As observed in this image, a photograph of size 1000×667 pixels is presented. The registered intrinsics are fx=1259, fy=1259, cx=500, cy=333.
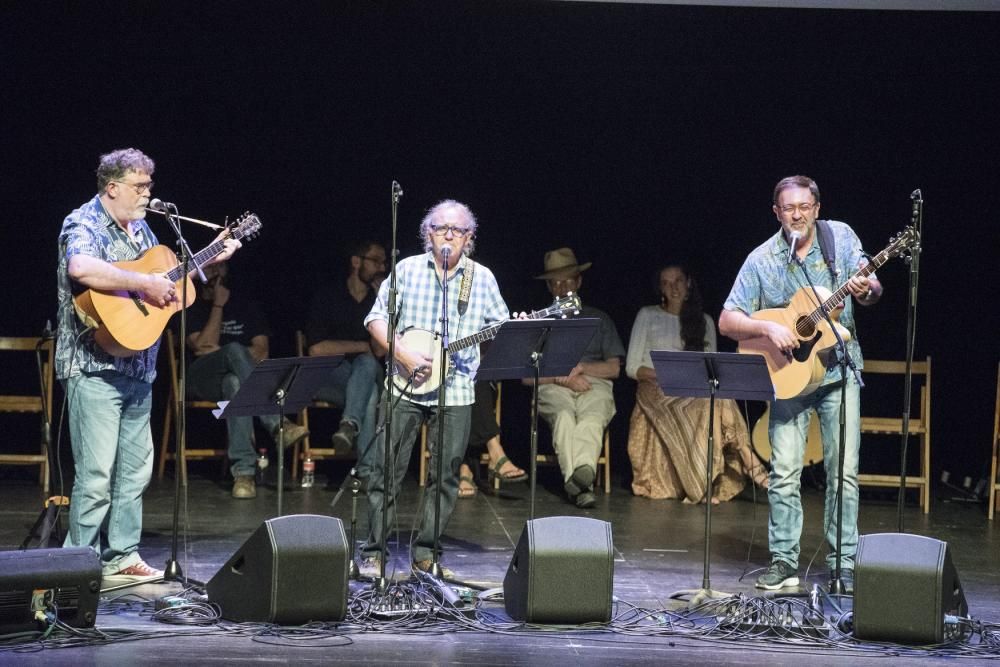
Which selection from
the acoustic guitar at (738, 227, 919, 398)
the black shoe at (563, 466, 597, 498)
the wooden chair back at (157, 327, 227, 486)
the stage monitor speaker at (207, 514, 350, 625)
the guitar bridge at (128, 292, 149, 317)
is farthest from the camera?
the wooden chair back at (157, 327, 227, 486)

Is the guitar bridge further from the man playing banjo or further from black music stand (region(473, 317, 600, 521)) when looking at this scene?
black music stand (region(473, 317, 600, 521))

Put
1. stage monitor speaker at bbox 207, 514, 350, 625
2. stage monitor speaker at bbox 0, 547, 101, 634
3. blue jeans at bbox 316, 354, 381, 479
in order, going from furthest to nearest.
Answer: blue jeans at bbox 316, 354, 381, 479
stage monitor speaker at bbox 207, 514, 350, 625
stage monitor speaker at bbox 0, 547, 101, 634

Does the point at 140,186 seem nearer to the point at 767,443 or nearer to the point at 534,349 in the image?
the point at 534,349

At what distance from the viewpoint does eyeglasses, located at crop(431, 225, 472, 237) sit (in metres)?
5.51

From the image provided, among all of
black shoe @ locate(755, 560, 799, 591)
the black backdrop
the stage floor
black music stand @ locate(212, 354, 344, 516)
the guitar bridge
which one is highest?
the black backdrop

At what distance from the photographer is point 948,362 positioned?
29.0 feet

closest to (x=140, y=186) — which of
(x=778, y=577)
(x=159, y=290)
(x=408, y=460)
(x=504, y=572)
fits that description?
(x=159, y=290)

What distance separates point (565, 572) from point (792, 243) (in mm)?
1854

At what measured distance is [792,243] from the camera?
17.9ft

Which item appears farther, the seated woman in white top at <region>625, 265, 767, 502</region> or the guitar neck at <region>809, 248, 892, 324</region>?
the seated woman in white top at <region>625, 265, 767, 502</region>

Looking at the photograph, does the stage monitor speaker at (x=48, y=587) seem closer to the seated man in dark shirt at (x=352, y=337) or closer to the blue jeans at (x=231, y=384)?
the blue jeans at (x=231, y=384)

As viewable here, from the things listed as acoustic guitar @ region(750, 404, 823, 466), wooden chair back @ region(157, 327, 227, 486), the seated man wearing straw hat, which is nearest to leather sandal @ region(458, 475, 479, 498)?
the seated man wearing straw hat

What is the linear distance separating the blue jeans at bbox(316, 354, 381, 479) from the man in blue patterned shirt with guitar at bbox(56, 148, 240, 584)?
259cm

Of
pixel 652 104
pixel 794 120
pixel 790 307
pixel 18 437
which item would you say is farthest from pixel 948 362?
pixel 18 437
